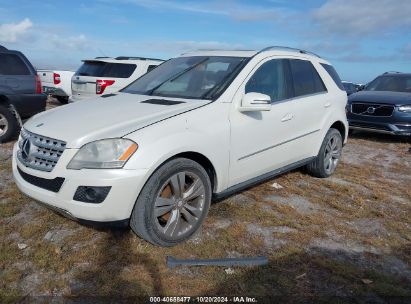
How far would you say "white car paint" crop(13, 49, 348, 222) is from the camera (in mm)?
3055

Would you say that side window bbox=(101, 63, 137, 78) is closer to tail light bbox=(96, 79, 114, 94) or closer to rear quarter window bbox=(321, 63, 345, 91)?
tail light bbox=(96, 79, 114, 94)

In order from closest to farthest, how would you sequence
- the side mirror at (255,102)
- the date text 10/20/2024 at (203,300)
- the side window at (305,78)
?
1. the date text 10/20/2024 at (203,300)
2. the side mirror at (255,102)
3. the side window at (305,78)

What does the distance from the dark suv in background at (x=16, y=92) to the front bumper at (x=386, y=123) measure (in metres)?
6.93

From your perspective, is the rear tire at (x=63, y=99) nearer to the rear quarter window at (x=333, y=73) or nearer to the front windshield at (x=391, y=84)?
the front windshield at (x=391, y=84)

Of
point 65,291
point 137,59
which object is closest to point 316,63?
point 65,291

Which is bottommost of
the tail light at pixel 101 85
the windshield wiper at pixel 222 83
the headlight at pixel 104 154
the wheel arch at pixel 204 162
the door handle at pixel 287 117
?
the wheel arch at pixel 204 162

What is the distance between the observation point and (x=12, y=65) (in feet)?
24.8

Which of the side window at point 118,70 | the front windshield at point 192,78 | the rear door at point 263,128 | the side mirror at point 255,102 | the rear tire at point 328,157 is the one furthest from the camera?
the side window at point 118,70

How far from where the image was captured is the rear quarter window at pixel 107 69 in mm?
9945

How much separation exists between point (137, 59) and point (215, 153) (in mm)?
7750

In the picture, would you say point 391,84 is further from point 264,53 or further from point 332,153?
point 264,53

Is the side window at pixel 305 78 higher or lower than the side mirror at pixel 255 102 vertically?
higher

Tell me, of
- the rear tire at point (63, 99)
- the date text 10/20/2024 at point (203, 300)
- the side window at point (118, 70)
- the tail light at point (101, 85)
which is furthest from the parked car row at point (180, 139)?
the rear tire at point (63, 99)

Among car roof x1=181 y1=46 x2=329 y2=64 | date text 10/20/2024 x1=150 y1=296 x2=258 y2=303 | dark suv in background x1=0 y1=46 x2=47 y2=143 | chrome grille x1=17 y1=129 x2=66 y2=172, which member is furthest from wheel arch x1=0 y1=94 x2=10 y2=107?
date text 10/20/2024 x1=150 y1=296 x2=258 y2=303
